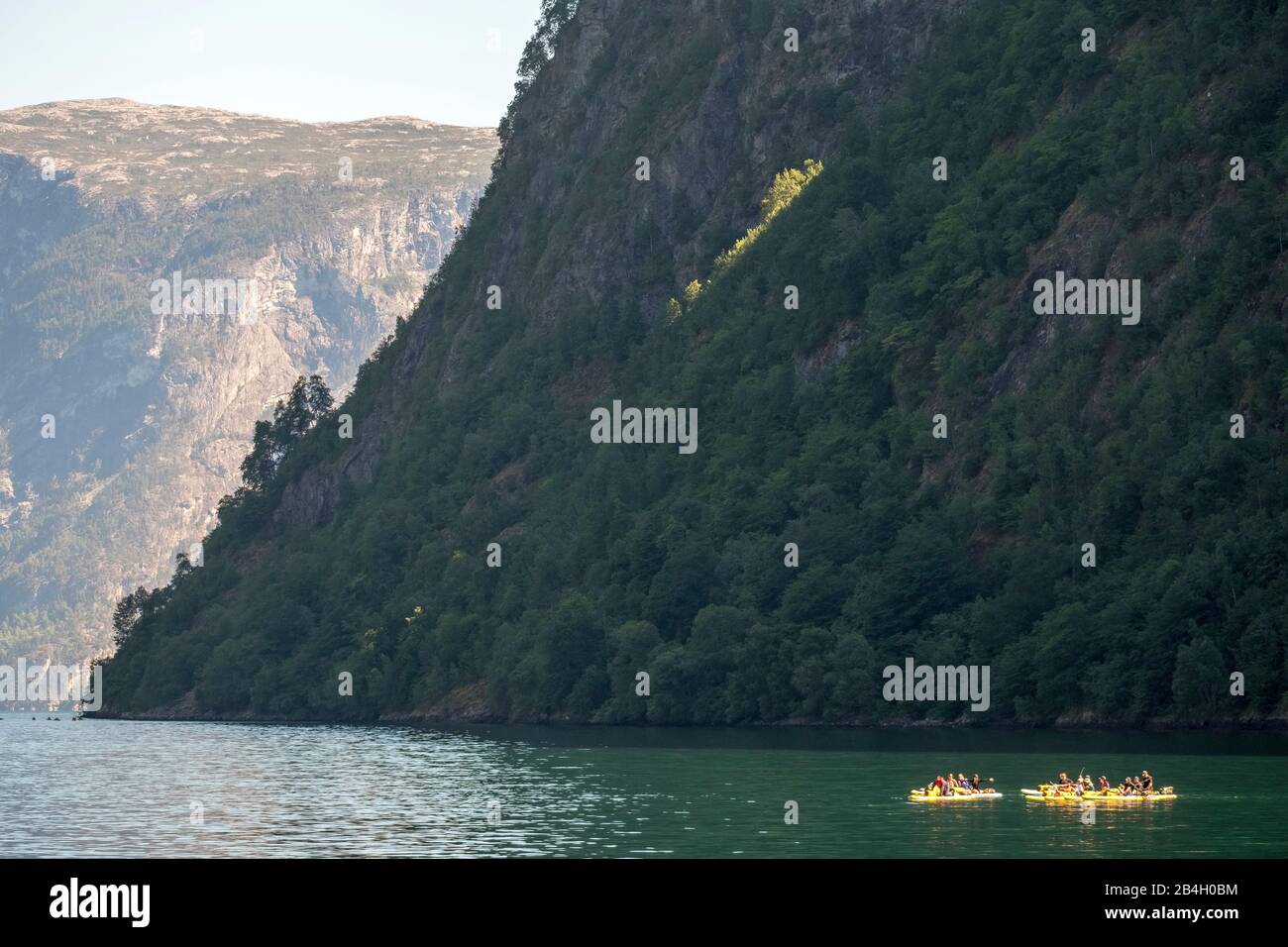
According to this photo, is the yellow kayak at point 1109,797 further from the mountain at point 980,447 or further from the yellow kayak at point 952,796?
the mountain at point 980,447

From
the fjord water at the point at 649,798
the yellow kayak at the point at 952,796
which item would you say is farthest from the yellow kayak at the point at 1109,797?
the yellow kayak at the point at 952,796

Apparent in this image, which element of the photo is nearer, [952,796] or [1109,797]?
→ [1109,797]

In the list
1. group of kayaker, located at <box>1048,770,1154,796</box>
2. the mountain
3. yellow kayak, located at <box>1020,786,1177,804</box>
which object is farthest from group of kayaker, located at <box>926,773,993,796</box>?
the mountain

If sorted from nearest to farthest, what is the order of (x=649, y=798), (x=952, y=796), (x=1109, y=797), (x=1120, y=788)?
(x=1109, y=797) → (x=1120, y=788) → (x=952, y=796) → (x=649, y=798)

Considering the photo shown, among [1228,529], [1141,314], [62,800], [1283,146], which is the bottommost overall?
[62,800]

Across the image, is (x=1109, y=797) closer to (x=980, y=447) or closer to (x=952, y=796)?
(x=952, y=796)

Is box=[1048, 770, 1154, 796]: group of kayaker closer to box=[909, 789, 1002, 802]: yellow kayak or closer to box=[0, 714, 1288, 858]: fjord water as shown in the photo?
box=[0, 714, 1288, 858]: fjord water

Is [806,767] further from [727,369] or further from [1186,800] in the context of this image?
[727,369]

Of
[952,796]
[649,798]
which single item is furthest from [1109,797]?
[649,798]
